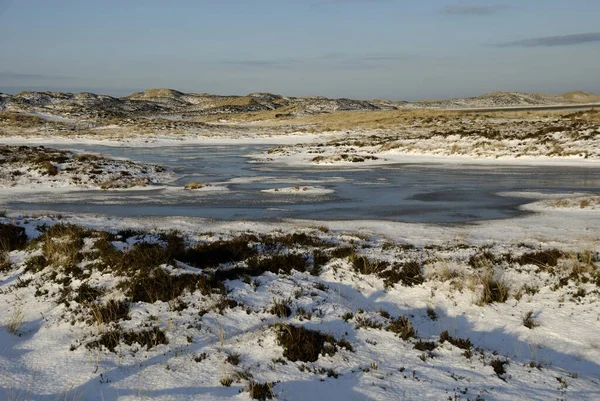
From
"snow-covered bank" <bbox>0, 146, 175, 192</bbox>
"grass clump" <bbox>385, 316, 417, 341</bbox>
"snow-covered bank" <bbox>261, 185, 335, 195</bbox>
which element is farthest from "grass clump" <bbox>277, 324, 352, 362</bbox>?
"snow-covered bank" <bbox>0, 146, 175, 192</bbox>

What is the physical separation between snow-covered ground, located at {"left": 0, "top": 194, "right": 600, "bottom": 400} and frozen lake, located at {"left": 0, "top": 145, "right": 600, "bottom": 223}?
18.5 ft

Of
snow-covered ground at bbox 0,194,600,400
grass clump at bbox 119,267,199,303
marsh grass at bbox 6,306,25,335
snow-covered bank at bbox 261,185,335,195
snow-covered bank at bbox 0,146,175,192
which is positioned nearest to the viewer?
snow-covered ground at bbox 0,194,600,400

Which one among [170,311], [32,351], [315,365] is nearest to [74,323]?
[32,351]

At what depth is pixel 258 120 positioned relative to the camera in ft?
392

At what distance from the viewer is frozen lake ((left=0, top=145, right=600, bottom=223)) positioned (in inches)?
736

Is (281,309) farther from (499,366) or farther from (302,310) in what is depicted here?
(499,366)

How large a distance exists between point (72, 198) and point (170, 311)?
58.2 ft

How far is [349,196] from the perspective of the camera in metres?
23.0

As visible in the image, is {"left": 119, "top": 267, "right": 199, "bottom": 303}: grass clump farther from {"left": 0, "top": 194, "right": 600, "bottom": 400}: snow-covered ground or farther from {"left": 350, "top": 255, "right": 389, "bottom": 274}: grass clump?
{"left": 350, "top": 255, "right": 389, "bottom": 274}: grass clump

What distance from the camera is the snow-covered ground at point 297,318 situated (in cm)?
635

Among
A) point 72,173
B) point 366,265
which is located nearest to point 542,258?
point 366,265

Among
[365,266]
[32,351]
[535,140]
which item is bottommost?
[32,351]

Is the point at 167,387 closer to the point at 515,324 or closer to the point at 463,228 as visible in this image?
the point at 515,324

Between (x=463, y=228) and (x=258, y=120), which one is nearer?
(x=463, y=228)
